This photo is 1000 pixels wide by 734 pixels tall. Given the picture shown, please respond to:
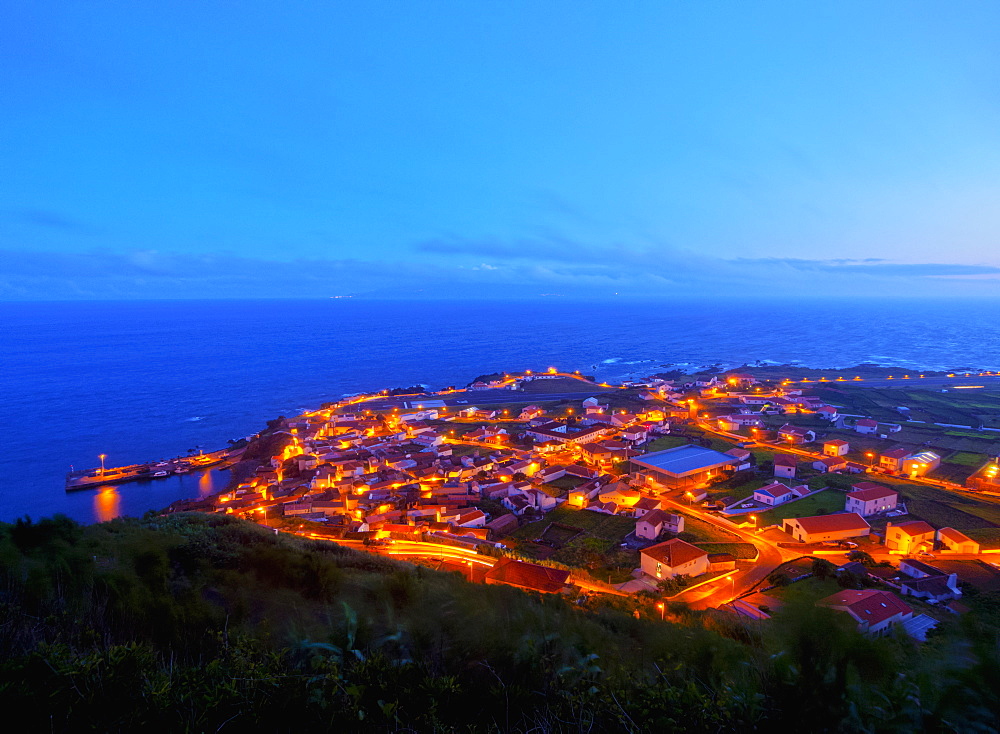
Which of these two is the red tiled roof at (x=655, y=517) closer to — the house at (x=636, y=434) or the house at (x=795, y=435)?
the house at (x=636, y=434)

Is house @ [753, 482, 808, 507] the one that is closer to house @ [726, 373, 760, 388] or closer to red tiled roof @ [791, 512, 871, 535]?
red tiled roof @ [791, 512, 871, 535]

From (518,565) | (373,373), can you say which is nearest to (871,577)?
(518,565)

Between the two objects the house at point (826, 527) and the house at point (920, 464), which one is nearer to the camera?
the house at point (826, 527)

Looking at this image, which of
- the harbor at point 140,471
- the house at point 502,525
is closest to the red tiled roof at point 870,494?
the house at point 502,525

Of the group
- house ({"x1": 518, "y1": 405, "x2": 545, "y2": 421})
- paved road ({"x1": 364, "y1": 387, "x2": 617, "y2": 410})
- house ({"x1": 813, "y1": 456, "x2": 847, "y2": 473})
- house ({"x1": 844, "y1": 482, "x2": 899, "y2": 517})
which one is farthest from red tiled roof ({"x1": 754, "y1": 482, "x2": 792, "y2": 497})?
paved road ({"x1": 364, "y1": 387, "x2": 617, "y2": 410})

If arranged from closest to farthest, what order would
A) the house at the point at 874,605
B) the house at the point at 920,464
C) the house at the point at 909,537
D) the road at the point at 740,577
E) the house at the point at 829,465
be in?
the house at the point at 874,605 → the road at the point at 740,577 → the house at the point at 909,537 → the house at the point at 920,464 → the house at the point at 829,465

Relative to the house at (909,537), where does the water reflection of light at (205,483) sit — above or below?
below

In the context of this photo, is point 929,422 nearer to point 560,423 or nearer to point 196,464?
point 560,423
